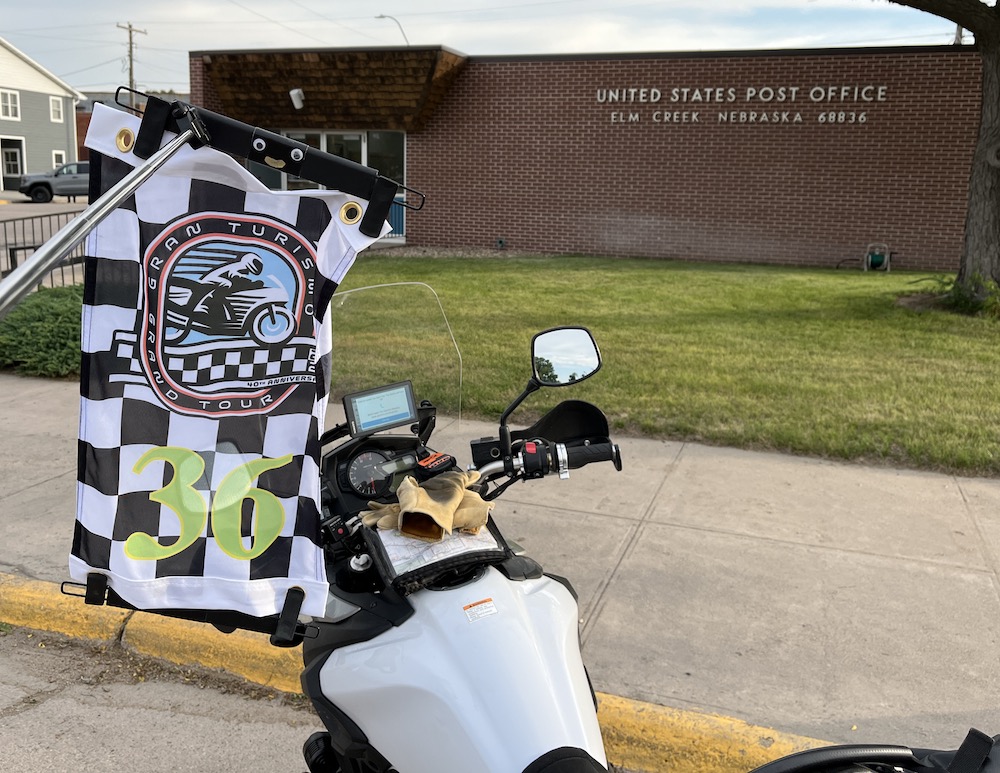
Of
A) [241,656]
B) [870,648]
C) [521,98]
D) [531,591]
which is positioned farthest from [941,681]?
[521,98]

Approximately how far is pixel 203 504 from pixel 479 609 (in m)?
0.64

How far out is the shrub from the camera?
26.3 feet

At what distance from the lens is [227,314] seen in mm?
1911

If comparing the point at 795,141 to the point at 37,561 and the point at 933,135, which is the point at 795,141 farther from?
the point at 37,561

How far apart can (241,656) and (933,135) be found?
1658cm

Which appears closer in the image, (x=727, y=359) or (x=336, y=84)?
(x=727, y=359)

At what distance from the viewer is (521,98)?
61.2ft

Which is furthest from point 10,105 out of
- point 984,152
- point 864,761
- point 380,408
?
point 864,761

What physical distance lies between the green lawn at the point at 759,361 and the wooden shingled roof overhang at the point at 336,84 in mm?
6061

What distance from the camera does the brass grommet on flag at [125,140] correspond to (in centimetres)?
180

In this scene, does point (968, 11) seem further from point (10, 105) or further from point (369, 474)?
point (10, 105)

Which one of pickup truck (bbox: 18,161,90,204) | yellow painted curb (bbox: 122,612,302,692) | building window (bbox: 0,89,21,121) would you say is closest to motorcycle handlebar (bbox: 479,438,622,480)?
yellow painted curb (bbox: 122,612,302,692)

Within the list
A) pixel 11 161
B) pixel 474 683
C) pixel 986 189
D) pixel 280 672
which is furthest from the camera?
pixel 11 161

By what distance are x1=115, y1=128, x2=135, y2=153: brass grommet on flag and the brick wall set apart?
56.2ft
